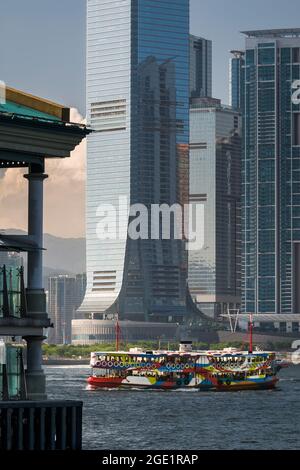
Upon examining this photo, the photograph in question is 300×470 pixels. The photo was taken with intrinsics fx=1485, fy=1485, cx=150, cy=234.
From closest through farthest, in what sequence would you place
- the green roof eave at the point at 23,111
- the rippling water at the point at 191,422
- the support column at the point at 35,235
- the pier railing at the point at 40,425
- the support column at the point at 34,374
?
the pier railing at the point at 40,425 < the green roof eave at the point at 23,111 < the support column at the point at 34,374 < the support column at the point at 35,235 < the rippling water at the point at 191,422

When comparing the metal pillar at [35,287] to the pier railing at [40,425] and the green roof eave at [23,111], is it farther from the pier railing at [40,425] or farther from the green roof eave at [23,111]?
the pier railing at [40,425]

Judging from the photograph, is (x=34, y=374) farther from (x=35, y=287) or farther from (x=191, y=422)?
(x=191, y=422)

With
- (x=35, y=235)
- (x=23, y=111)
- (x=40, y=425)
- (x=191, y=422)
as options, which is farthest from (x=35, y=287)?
(x=191, y=422)

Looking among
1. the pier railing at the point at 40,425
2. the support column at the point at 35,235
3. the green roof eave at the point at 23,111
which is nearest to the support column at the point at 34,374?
the support column at the point at 35,235

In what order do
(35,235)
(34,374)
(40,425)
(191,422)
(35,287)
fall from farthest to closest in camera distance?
(191,422), (35,235), (35,287), (34,374), (40,425)

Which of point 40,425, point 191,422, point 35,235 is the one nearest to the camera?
point 40,425

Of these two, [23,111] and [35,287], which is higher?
[23,111]
